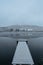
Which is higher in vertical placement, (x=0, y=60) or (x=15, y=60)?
(x=15, y=60)

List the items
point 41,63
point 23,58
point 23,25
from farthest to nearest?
point 23,25
point 41,63
point 23,58

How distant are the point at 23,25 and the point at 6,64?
1207 inches

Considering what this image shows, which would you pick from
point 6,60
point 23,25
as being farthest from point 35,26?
point 6,60

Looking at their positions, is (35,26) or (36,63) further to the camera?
(35,26)

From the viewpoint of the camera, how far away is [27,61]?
4.64 metres

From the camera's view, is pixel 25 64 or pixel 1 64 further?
pixel 1 64

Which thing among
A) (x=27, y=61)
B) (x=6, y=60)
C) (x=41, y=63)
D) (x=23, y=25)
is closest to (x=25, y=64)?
(x=27, y=61)

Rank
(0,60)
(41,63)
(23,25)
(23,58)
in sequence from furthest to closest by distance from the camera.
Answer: (23,25), (0,60), (41,63), (23,58)

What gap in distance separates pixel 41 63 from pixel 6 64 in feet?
5.70

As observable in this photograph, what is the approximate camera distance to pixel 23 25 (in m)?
36.8

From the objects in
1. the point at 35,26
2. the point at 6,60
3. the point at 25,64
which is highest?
the point at 25,64

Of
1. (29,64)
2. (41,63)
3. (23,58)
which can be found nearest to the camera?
(29,64)

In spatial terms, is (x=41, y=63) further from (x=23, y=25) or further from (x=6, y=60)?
(x=23, y=25)

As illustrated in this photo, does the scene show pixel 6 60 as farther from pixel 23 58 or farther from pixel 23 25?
pixel 23 25
